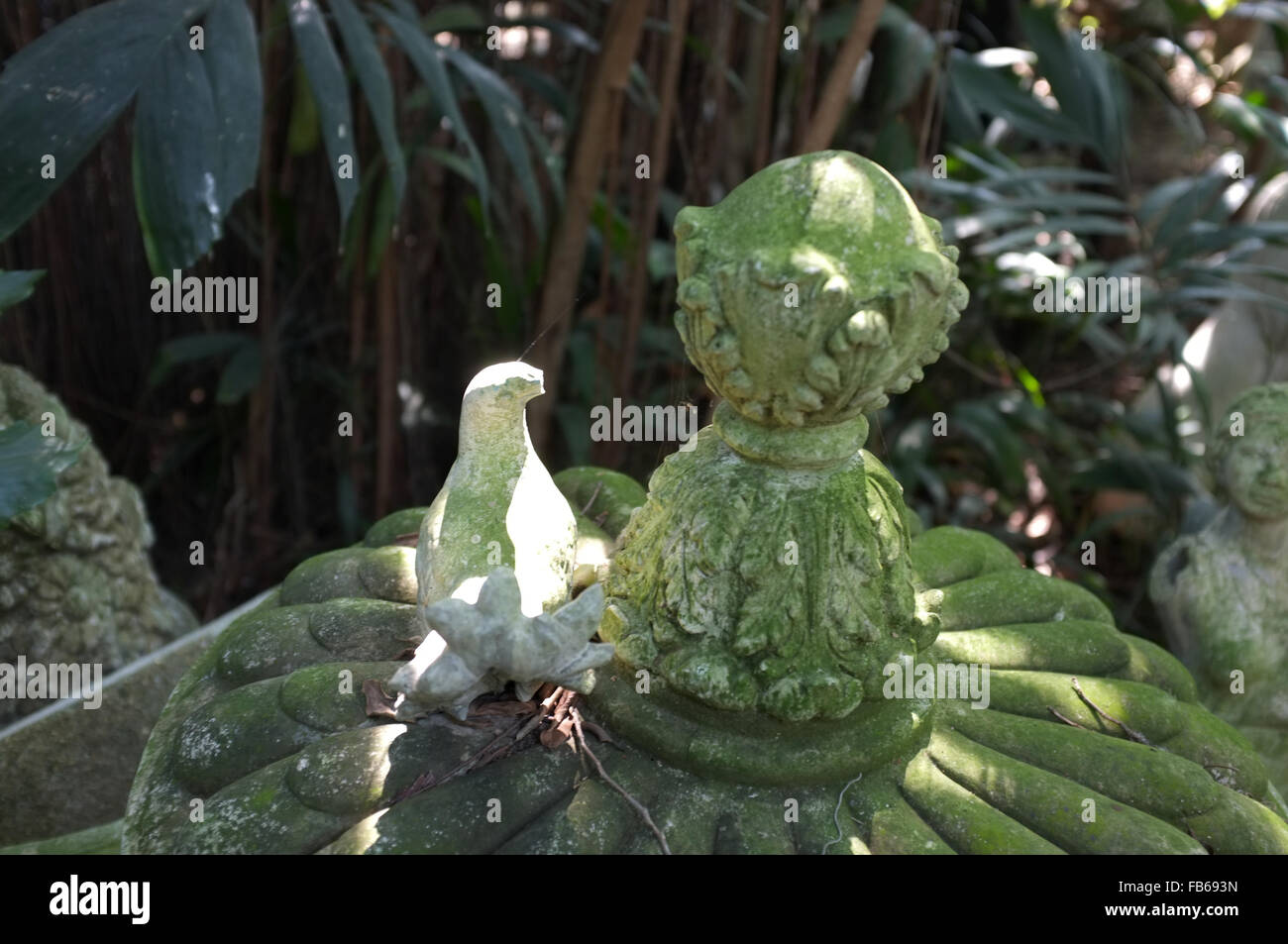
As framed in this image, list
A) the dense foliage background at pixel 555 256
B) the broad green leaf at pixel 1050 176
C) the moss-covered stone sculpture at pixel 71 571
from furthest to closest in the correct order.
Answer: the broad green leaf at pixel 1050 176, the dense foliage background at pixel 555 256, the moss-covered stone sculpture at pixel 71 571

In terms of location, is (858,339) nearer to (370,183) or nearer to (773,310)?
(773,310)

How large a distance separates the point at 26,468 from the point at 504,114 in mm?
1075

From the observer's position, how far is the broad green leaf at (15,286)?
1.43 metres

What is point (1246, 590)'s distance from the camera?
6.15 ft

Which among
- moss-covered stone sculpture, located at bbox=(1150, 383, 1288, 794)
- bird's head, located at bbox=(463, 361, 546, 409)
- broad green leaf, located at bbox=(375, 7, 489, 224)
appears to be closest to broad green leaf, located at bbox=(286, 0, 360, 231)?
broad green leaf, located at bbox=(375, 7, 489, 224)

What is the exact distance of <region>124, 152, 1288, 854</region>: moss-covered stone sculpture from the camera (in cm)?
123

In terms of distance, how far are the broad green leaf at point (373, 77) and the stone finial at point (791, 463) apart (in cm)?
72

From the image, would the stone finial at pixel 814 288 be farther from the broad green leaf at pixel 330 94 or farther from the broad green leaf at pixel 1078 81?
the broad green leaf at pixel 1078 81

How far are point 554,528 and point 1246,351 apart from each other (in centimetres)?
256

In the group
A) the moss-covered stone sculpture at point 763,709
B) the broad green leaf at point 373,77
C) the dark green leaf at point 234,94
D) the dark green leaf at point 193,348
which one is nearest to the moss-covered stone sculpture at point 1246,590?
the moss-covered stone sculpture at point 763,709

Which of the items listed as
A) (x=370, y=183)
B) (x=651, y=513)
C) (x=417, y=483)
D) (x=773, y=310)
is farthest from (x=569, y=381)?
(x=773, y=310)

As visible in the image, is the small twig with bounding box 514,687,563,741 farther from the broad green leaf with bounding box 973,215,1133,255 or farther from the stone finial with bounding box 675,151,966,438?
the broad green leaf with bounding box 973,215,1133,255

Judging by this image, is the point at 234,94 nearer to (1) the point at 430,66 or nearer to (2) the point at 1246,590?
(1) the point at 430,66

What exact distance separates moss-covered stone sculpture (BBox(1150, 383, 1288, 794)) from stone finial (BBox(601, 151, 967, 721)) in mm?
675
